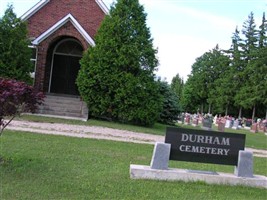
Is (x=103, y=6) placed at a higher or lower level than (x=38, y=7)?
higher

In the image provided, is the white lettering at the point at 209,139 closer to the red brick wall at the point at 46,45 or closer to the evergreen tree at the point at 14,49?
the evergreen tree at the point at 14,49

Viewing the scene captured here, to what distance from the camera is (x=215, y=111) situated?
8581 centimetres

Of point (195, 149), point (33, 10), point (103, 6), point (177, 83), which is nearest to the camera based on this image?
point (195, 149)

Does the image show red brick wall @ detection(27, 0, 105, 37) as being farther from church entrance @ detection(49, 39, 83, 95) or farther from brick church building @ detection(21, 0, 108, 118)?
church entrance @ detection(49, 39, 83, 95)

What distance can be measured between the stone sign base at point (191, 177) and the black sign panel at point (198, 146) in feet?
0.95

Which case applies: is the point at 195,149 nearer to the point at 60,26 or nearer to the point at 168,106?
the point at 60,26

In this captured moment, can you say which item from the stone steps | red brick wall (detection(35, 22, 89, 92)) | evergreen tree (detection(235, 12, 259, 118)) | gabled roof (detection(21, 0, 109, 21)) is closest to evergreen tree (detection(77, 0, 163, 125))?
the stone steps

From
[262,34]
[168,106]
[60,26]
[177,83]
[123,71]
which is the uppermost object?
[262,34]

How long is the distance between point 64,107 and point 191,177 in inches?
567

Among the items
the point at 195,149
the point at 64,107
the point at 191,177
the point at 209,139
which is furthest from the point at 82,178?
the point at 64,107

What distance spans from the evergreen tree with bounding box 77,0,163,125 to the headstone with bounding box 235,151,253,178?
11956mm

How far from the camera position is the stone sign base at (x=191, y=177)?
7.74 m

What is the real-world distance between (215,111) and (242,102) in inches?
743

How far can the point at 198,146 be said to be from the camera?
318 inches
